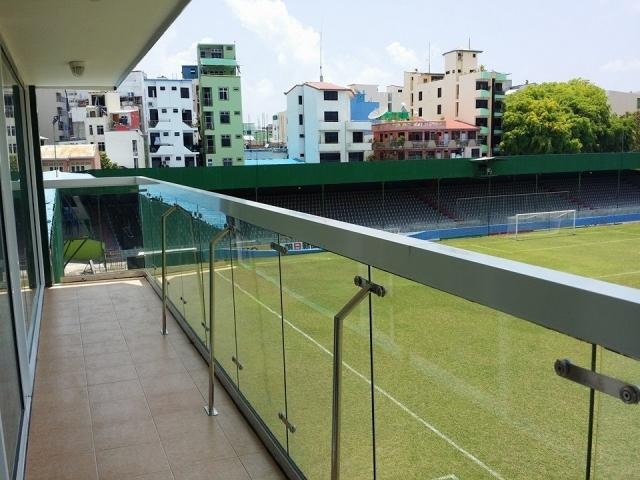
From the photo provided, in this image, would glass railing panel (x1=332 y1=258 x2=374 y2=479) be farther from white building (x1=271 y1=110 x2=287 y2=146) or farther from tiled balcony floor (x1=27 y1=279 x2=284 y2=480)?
white building (x1=271 y1=110 x2=287 y2=146)

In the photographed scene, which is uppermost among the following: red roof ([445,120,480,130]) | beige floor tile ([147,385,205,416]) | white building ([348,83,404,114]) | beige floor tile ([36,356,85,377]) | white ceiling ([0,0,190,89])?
white building ([348,83,404,114])

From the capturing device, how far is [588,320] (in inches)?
38.5

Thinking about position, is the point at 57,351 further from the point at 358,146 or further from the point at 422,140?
the point at 358,146

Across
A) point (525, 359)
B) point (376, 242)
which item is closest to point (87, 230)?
point (376, 242)

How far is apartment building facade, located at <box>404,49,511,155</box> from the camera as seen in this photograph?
46.8 meters

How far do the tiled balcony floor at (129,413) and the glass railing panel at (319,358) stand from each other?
0.35 metres

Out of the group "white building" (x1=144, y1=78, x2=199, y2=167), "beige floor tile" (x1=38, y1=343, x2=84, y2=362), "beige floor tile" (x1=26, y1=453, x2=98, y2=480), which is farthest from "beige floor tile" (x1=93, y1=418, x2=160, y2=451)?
"white building" (x1=144, y1=78, x2=199, y2=167)

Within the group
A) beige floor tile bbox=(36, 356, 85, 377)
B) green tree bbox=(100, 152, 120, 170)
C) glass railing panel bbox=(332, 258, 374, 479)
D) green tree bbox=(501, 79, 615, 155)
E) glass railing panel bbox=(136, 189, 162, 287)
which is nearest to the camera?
glass railing panel bbox=(332, 258, 374, 479)

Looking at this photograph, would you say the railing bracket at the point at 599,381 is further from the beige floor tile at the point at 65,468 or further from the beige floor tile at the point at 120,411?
the beige floor tile at the point at 120,411

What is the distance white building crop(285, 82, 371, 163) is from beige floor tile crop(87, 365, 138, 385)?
4008cm

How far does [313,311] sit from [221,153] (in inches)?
1669

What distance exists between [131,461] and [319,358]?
1083 millimetres

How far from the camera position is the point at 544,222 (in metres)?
28.0

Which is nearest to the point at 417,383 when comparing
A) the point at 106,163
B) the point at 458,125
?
the point at 106,163
